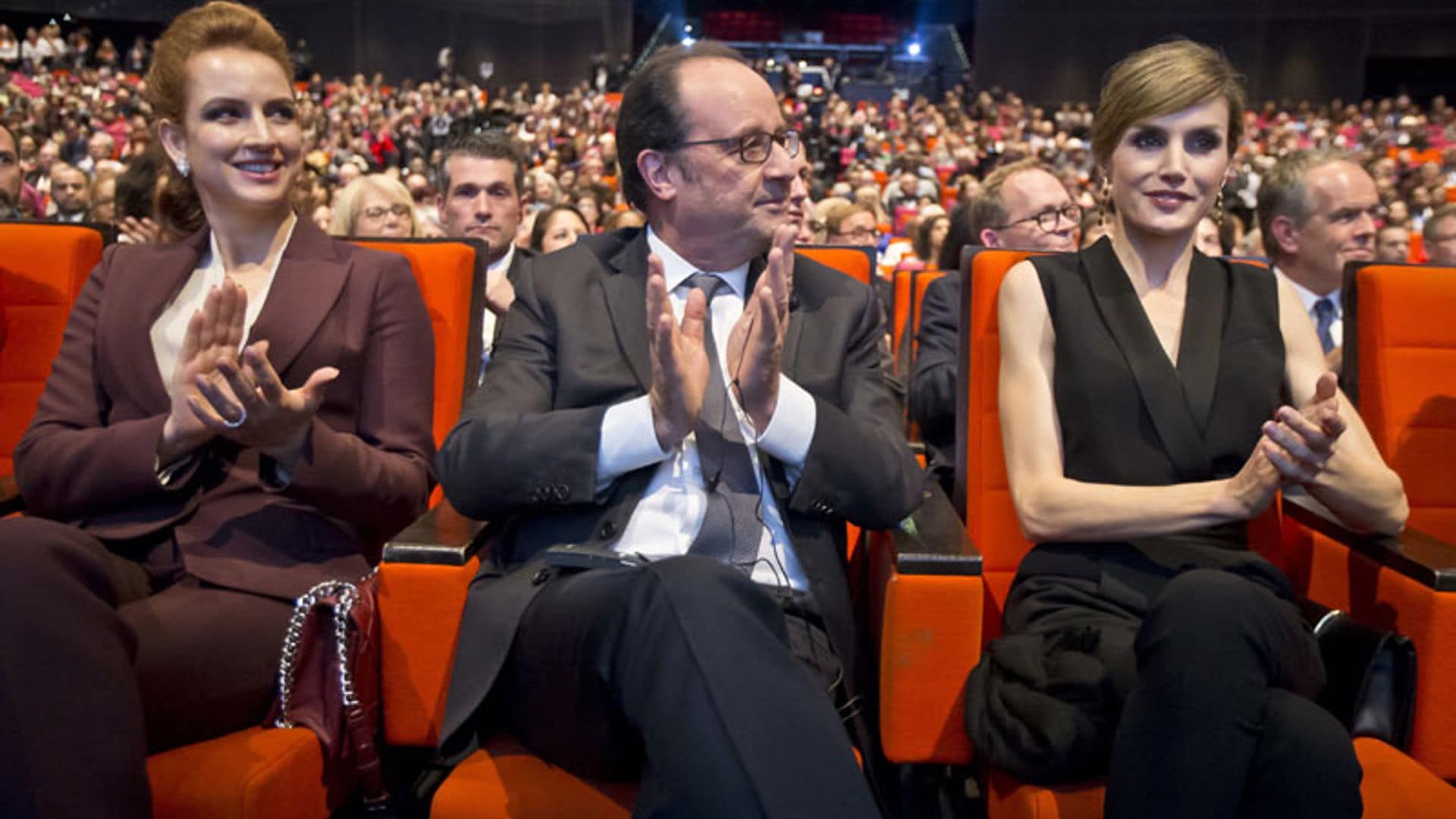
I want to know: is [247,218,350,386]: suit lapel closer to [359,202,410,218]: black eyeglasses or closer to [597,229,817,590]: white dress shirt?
[597,229,817,590]: white dress shirt

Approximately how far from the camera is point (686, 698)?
1220 mm

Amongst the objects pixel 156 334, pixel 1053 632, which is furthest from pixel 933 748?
pixel 156 334

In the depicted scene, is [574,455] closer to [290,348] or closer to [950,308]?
[290,348]

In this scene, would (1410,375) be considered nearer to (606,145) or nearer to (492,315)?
(492,315)

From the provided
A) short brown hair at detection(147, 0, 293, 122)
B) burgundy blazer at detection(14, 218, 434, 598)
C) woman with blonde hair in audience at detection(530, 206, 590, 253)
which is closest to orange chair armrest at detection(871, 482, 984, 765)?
burgundy blazer at detection(14, 218, 434, 598)

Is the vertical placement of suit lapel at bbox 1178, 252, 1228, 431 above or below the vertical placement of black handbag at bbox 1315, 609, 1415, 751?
above

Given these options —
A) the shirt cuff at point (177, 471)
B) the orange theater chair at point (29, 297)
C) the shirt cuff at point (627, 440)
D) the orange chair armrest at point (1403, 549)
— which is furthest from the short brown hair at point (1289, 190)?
the orange theater chair at point (29, 297)

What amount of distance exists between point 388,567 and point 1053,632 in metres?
0.87

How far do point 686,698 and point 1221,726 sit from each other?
0.57 meters

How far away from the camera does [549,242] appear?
3.72 m

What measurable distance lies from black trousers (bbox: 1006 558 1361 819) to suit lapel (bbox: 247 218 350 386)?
3.96ft

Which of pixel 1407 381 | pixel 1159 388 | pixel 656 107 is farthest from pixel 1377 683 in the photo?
pixel 656 107

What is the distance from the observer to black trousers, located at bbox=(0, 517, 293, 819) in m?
1.20

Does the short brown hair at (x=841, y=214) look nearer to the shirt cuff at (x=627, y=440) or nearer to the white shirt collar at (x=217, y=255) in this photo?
the white shirt collar at (x=217, y=255)
